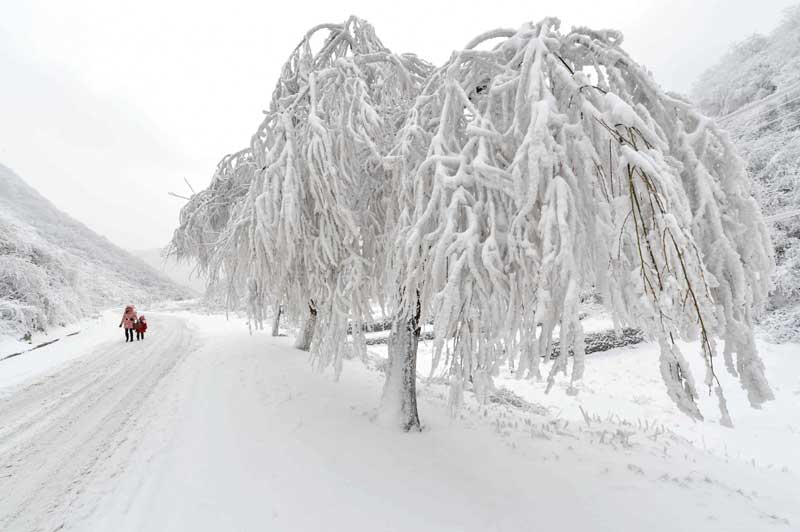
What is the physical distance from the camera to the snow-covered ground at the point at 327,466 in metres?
3.55

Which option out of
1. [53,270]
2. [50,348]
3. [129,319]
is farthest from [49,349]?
[53,270]

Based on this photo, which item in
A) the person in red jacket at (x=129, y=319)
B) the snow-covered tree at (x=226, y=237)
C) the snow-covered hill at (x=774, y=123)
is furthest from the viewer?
the person in red jacket at (x=129, y=319)

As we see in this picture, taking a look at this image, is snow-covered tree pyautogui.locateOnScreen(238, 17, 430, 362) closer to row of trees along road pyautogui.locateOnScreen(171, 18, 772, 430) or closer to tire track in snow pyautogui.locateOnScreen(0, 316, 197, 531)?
row of trees along road pyautogui.locateOnScreen(171, 18, 772, 430)

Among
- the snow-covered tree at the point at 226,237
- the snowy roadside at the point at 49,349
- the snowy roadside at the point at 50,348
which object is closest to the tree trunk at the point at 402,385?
the snow-covered tree at the point at 226,237

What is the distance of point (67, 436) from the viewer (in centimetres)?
523

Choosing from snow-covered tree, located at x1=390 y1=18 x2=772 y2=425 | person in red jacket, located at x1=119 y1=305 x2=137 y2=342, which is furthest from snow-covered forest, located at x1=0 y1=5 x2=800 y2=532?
person in red jacket, located at x1=119 y1=305 x2=137 y2=342

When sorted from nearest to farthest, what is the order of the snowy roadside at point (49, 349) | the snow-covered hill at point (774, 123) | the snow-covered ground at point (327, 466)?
the snow-covered ground at point (327, 466) → the snowy roadside at point (49, 349) → the snow-covered hill at point (774, 123)

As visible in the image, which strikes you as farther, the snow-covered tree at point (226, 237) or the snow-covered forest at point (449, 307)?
the snow-covered tree at point (226, 237)

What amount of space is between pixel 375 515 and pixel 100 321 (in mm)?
23362

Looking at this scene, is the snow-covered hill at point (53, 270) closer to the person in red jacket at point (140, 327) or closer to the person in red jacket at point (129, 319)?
the person in red jacket at point (129, 319)

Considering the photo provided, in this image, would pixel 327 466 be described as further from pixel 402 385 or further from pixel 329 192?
pixel 329 192

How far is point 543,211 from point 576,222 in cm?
24

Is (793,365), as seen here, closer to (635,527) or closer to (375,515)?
(635,527)

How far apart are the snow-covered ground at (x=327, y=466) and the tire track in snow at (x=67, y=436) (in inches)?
0.9
